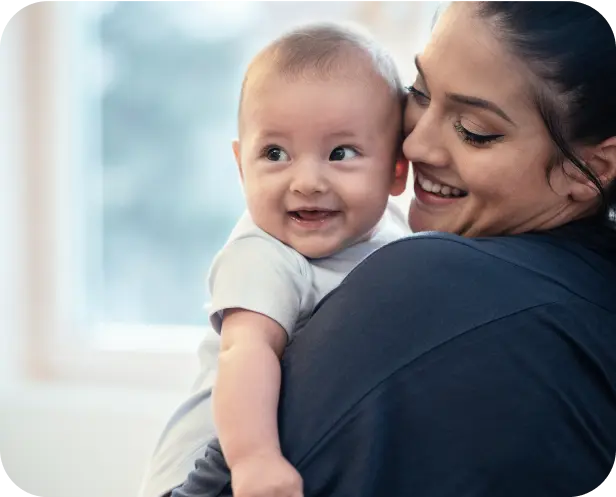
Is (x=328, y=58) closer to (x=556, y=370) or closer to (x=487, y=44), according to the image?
(x=487, y=44)

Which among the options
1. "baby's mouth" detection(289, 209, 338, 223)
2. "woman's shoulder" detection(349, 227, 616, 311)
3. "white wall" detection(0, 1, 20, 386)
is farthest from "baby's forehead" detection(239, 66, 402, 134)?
"white wall" detection(0, 1, 20, 386)

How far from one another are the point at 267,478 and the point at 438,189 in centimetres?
50

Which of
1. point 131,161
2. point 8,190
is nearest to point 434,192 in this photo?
point 131,161

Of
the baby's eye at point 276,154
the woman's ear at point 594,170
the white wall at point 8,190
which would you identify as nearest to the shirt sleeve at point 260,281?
the baby's eye at point 276,154

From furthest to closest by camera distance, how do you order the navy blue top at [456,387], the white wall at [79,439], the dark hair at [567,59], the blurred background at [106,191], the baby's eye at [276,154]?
1. the blurred background at [106,191]
2. the white wall at [79,439]
3. the baby's eye at [276,154]
4. the dark hair at [567,59]
5. the navy blue top at [456,387]

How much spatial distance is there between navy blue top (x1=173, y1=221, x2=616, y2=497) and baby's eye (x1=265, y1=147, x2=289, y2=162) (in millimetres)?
258

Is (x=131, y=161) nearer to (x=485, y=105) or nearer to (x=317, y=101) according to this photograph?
(x=317, y=101)

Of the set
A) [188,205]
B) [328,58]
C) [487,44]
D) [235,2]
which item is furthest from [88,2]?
[487,44]

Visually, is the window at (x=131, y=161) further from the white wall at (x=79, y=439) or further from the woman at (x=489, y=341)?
the woman at (x=489, y=341)

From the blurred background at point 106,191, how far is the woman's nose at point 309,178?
1.09 meters

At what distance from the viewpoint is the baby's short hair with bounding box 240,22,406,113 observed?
111cm

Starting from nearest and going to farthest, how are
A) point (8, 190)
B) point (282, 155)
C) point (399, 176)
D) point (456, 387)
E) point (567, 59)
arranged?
point (456, 387), point (567, 59), point (282, 155), point (399, 176), point (8, 190)

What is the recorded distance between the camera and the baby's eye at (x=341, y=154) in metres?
1.13

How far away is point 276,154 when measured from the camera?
44.7 inches
